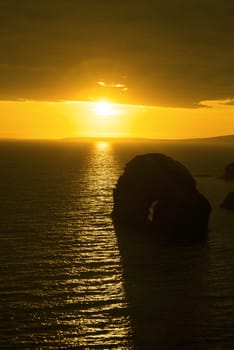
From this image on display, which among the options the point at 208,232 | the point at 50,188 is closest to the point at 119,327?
the point at 208,232

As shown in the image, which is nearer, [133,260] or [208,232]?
[133,260]

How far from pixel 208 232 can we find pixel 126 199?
12.2 meters

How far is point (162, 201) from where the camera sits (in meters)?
56.8

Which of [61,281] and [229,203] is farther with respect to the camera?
[229,203]

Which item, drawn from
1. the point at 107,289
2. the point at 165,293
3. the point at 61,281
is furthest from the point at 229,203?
the point at 61,281

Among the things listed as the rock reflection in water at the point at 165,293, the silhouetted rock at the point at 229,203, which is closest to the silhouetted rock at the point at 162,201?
the rock reflection in water at the point at 165,293

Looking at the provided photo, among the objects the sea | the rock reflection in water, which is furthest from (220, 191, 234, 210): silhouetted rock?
the rock reflection in water

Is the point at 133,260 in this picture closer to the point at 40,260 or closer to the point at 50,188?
the point at 40,260

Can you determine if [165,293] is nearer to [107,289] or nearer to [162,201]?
[107,289]

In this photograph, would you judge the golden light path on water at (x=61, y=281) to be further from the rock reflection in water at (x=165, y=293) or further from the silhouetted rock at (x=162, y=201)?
the silhouetted rock at (x=162, y=201)

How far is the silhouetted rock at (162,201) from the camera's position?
52.4m

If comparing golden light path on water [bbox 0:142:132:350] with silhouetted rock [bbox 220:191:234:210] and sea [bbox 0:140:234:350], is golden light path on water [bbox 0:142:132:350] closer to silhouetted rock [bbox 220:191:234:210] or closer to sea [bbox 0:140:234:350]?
sea [bbox 0:140:234:350]

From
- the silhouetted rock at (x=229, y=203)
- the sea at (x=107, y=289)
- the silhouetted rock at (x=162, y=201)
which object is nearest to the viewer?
the sea at (x=107, y=289)

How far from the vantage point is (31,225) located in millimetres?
59094
